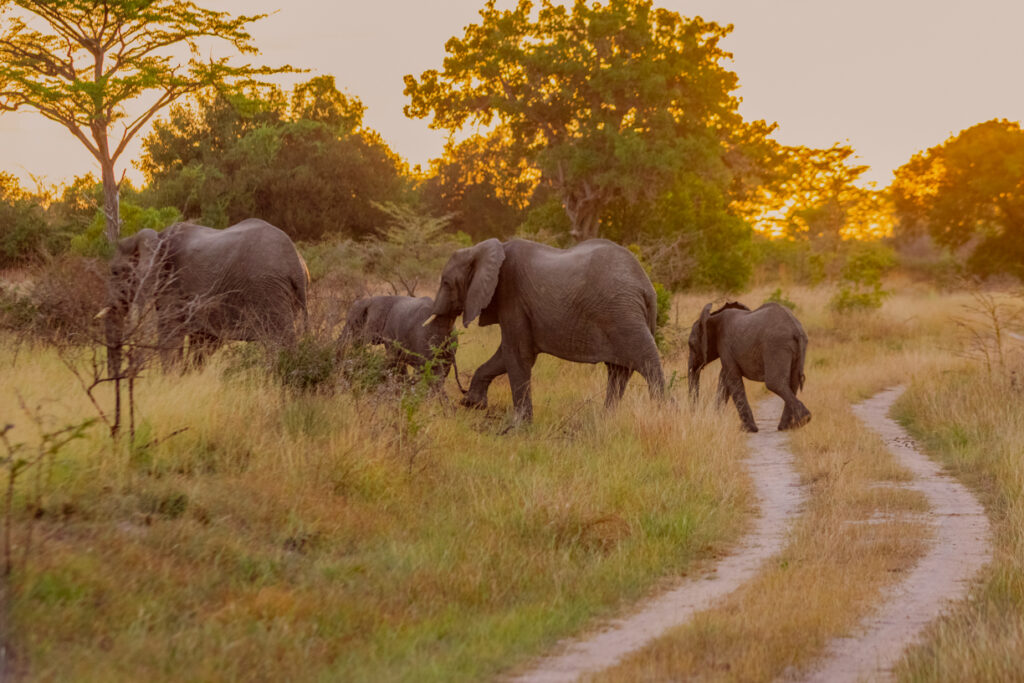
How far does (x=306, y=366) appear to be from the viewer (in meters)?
10.1

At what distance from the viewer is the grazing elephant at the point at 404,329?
1235 cm

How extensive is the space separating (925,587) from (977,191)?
37399mm

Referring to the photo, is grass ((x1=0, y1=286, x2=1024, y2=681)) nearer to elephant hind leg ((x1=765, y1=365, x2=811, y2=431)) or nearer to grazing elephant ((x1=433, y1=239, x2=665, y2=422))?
grazing elephant ((x1=433, y1=239, x2=665, y2=422))

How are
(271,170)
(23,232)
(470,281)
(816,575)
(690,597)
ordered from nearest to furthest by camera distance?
(690,597), (816,575), (470,281), (23,232), (271,170)

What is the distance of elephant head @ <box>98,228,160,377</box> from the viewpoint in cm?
755

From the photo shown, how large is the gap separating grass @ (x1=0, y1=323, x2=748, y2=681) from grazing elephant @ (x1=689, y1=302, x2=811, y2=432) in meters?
2.63

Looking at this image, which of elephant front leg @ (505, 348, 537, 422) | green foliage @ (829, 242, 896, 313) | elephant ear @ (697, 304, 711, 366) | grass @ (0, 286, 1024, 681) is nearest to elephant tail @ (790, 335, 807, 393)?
elephant ear @ (697, 304, 711, 366)

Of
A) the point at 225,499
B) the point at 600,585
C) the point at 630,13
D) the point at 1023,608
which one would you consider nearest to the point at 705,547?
the point at 600,585

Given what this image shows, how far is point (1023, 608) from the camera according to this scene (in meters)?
5.85

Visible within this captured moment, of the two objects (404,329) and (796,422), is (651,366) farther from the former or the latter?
(404,329)

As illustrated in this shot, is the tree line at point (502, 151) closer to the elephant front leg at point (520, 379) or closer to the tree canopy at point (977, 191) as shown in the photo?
the tree canopy at point (977, 191)

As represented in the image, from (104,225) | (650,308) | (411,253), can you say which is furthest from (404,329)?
(411,253)

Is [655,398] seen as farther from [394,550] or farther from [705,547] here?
[394,550]

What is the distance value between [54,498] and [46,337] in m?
6.59
